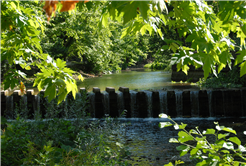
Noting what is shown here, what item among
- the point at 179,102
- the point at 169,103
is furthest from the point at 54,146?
the point at 179,102

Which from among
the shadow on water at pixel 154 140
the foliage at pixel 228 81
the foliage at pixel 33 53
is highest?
the foliage at pixel 33 53

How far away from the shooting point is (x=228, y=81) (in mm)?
12477

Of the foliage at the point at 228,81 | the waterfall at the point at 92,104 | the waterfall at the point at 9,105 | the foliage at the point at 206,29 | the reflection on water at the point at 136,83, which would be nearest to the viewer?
the foliage at the point at 206,29

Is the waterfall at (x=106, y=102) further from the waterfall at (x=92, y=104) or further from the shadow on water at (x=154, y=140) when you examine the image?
the shadow on water at (x=154, y=140)

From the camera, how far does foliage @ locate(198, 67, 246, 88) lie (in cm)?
1191

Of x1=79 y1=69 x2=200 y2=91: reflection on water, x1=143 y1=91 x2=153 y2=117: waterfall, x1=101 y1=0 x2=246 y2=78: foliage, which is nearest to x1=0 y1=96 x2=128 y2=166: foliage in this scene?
x1=101 y1=0 x2=246 y2=78: foliage

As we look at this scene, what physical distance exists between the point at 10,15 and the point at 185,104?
844 cm

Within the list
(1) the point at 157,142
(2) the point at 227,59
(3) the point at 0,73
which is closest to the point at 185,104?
(1) the point at 157,142

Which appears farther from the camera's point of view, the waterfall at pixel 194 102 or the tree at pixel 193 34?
the waterfall at pixel 194 102

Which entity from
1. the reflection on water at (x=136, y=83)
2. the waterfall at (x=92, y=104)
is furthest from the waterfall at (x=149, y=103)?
the reflection on water at (x=136, y=83)

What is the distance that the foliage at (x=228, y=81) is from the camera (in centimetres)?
1191

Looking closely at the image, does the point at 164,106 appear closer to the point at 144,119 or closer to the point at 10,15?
the point at 144,119

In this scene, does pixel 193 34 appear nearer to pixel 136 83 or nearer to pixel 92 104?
pixel 92 104

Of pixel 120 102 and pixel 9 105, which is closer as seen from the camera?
pixel 9 105
